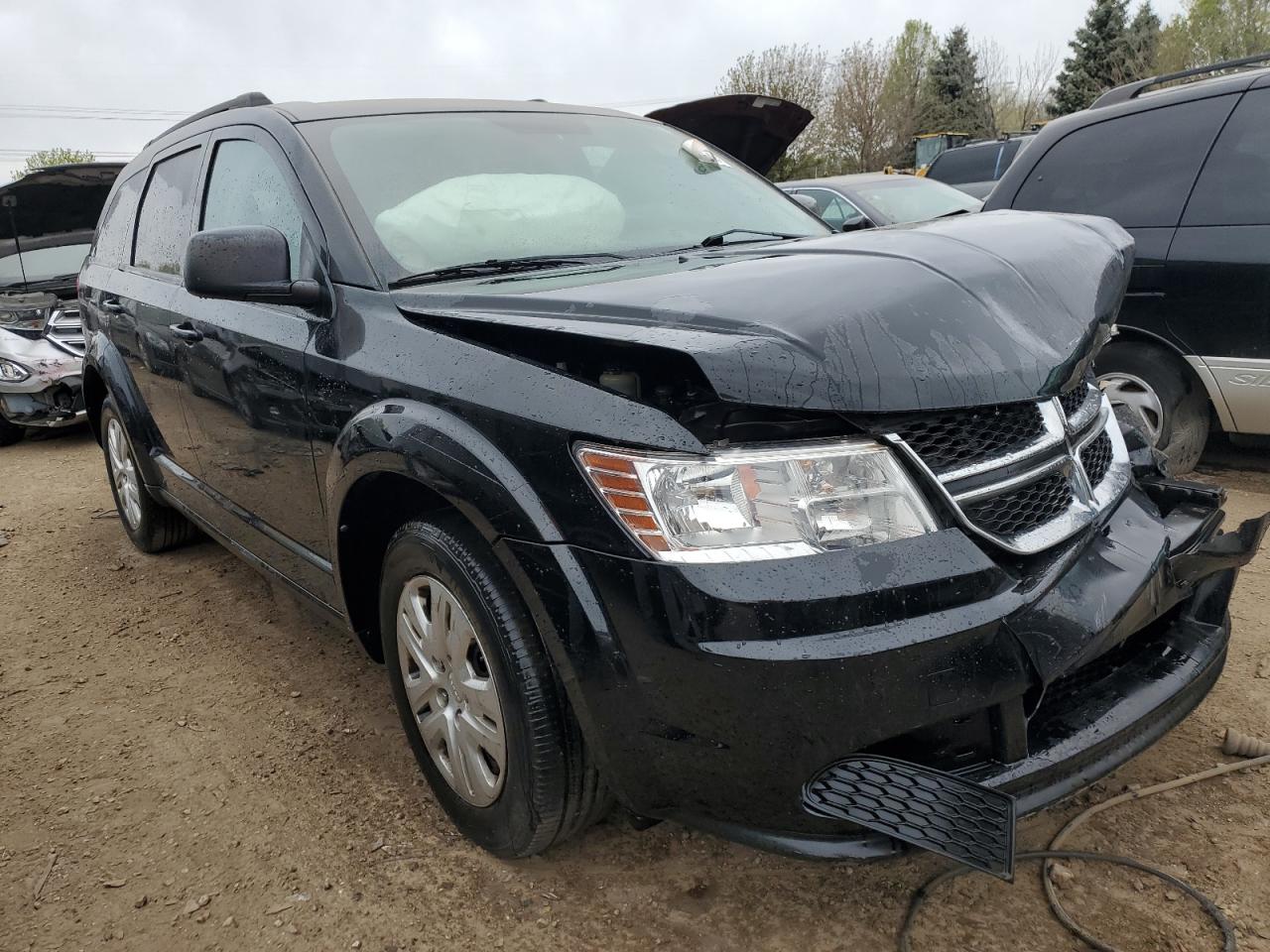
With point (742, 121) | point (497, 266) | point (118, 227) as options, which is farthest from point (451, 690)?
point (118, 227)

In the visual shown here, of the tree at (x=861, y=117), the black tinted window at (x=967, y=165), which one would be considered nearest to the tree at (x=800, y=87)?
the tree at (x=861, y=117)

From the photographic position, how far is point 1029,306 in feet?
6.11

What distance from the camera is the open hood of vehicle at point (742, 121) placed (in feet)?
12.9

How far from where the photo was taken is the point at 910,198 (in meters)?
7.78

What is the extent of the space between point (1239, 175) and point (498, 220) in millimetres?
3366

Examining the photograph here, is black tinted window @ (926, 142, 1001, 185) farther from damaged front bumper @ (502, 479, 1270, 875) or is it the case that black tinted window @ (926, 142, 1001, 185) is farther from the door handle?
damaged front bumper @ (502, 479, 1270, 875)

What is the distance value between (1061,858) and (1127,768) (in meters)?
0.46

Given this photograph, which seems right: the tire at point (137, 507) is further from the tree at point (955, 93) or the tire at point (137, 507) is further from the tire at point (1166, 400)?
the tree at point (955, 93)

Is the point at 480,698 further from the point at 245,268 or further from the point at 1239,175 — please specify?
the point at 1239,175

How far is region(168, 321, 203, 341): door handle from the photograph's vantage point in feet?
10.3

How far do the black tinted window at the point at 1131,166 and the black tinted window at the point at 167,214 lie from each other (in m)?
3.74

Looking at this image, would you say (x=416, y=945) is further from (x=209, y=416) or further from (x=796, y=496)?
(x=209, y=416)

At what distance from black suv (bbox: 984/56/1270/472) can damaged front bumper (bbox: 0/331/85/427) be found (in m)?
7.01

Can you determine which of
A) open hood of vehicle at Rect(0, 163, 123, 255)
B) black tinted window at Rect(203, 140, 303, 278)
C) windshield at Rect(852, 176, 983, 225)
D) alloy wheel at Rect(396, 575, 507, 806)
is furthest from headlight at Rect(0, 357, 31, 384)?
alloy wheel at Rect(396, 575, 507, 806)
